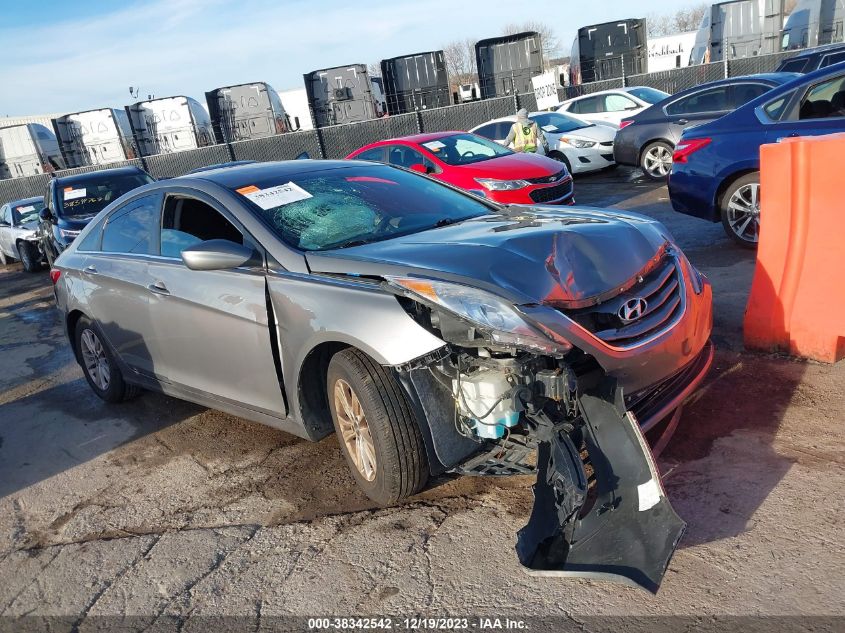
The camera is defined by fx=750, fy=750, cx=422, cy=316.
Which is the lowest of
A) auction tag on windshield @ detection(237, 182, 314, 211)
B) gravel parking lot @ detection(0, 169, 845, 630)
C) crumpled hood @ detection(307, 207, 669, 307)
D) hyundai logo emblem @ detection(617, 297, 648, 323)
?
gravel parking lot @ detection(0, 169, 845, 630)

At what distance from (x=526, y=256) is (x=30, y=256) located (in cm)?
1380

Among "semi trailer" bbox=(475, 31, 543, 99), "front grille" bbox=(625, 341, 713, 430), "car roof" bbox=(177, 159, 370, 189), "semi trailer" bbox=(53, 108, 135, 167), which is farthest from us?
"semi trailer" bbox=(53, 108, 135, 167)

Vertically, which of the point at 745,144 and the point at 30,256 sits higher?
the point at 745,144

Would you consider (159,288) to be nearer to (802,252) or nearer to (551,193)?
(802,252)

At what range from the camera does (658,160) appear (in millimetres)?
12109

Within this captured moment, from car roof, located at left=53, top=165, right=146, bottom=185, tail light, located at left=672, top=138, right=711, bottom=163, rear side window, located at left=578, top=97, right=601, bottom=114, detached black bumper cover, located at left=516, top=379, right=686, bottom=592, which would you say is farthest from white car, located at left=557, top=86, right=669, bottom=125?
detached black bumper cover, located at left=516, top=379, right=686, bottom=592

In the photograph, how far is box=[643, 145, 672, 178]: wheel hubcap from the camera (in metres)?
12.0

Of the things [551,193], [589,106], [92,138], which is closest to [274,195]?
[551,193]

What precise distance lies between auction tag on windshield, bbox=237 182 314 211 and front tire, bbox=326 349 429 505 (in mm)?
1107

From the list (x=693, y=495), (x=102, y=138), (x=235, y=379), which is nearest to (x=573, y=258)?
(x=693, y=495)

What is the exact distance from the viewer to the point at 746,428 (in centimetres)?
368

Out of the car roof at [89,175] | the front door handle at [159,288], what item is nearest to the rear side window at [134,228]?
the front door handle at [159,288]

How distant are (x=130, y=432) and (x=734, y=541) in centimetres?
388

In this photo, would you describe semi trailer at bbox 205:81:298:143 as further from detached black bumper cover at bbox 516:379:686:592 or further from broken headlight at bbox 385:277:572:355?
detached black bumper cover at bbox 516:379:686:592
